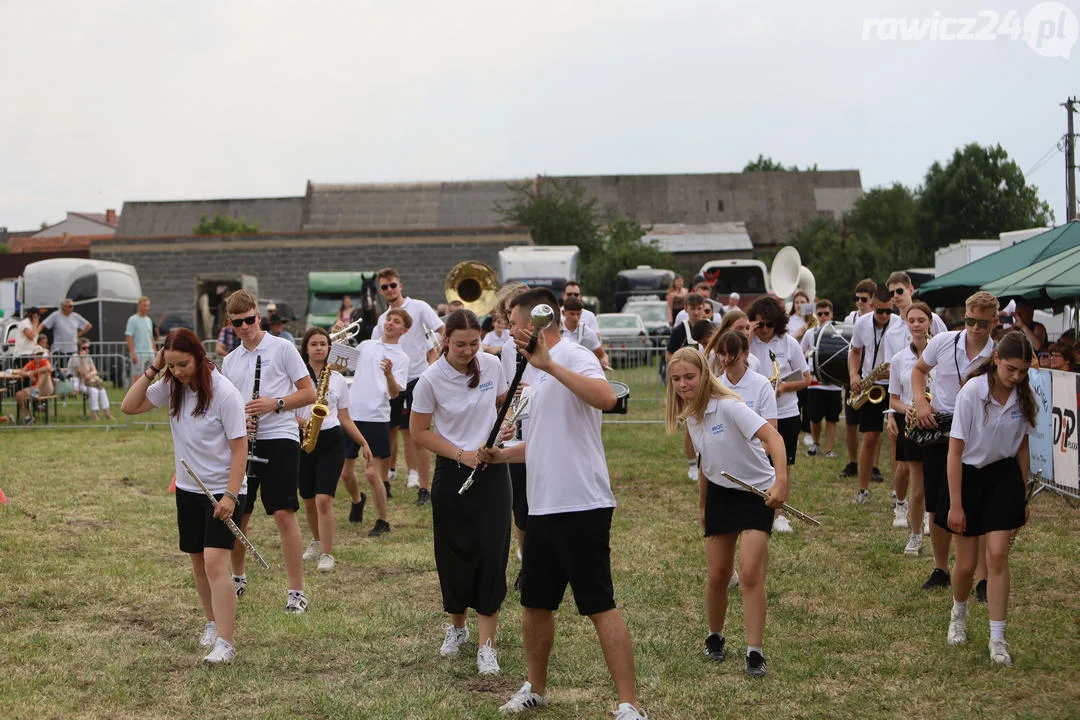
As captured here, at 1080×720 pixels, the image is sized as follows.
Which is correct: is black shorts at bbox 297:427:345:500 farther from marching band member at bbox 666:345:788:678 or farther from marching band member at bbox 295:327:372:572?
marching band member at bbox 666:345:788:678

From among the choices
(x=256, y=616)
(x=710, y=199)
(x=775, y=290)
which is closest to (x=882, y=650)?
(x=256, y=616)

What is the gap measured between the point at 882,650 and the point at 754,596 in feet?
3.24

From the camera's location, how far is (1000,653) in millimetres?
5785

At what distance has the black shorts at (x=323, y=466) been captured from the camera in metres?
8.17

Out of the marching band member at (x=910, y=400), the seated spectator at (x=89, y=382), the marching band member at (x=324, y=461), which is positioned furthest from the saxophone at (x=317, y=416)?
the seated spectator at (x=89, y=382)

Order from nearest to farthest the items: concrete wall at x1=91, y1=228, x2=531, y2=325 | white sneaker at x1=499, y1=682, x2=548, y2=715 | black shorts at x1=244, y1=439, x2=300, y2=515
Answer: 1. white sneaker at x1=499, y1=682, x2=548, y2=715
2. black shorts at x1=244, y1=439, x2=300, y2=515
3. concrete wall at x1=91, y1=228, x2=531, y2=325

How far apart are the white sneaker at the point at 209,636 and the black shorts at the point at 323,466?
1.94 metres

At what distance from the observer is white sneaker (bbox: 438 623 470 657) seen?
611cm

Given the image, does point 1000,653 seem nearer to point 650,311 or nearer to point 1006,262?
point 1006,262

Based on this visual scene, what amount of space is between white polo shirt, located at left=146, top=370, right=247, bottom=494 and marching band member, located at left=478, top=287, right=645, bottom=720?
1.86m

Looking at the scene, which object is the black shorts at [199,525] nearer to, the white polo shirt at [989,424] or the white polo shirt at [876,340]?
the white polo shirt at [989,424]

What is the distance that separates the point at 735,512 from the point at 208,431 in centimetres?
283

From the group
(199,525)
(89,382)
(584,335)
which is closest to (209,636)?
(199,525)

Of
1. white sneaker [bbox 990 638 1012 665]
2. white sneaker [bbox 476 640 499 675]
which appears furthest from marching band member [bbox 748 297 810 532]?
white sneaker [bbox 476 640 499 675]
